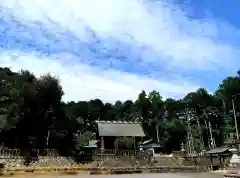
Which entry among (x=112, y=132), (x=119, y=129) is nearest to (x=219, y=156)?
(x=119, y=129)

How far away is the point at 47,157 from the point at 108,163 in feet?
22.6

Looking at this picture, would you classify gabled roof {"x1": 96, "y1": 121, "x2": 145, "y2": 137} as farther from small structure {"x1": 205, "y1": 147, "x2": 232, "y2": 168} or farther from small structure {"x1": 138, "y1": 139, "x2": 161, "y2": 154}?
small structure {"x1": 205, "y1": 147, "x2": 232, "y2": 168}

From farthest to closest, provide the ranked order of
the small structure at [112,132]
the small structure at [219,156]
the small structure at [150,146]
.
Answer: the small structure at [150,146]
the small structure at [112,132]
the small structure at [219,156]

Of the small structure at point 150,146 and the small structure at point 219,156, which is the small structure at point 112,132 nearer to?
the small structure at point 150,146

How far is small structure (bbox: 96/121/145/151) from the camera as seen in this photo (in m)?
46.4

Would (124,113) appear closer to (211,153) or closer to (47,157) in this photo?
(211,153)

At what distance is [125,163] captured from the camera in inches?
1457

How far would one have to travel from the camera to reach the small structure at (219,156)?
39.3m

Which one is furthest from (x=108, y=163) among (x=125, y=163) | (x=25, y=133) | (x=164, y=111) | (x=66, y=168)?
(x=164, y=111)

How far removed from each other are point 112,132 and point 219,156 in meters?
15.2

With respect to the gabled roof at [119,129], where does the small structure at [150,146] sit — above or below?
below

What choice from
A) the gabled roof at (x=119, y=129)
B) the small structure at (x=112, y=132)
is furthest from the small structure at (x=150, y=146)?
the small structure at (x=112, y=132)

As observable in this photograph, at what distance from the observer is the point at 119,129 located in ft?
156

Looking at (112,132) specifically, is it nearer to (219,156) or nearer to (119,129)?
(119,129)
